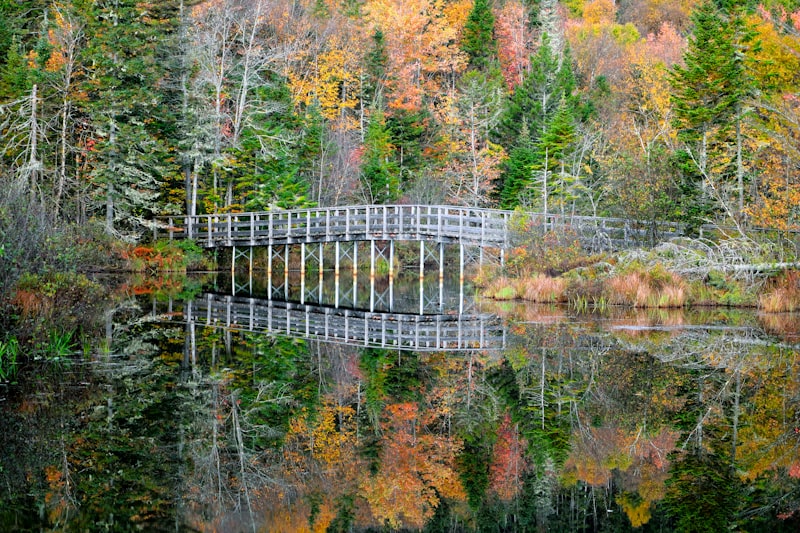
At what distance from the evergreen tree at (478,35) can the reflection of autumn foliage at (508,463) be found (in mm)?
47404

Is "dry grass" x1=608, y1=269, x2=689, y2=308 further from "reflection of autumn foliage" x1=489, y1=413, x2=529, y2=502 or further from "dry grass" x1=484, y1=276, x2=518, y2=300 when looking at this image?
"reflection of autumn foliage" x1=489, y1=413, x2=529, y2=502

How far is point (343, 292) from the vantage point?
28.5 meters

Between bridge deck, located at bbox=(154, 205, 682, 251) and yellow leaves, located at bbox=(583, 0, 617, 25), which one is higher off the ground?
yellow leaves, located at bbox=(583, 0, 617, 25)

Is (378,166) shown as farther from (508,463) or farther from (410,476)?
(410,476)

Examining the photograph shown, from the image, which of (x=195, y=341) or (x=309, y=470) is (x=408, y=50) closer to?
(x=195, y=341)

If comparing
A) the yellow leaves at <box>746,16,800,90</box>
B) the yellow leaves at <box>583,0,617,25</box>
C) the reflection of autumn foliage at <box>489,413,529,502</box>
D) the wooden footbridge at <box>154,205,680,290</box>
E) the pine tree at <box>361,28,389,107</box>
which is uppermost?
the yellow leaves at <box>583,0,617,25</box>

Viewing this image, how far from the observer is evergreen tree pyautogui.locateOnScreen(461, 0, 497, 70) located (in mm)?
54125

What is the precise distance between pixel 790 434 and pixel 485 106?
3788 centimetres

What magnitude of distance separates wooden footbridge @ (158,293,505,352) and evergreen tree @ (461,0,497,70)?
113 feet

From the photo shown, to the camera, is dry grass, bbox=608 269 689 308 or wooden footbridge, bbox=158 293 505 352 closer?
wooden footbridge, bbox=158 293 505 352

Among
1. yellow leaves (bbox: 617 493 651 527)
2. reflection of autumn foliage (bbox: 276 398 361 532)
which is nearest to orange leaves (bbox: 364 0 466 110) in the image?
reflection of autumn foliage (bbox: 276 398 361 532)

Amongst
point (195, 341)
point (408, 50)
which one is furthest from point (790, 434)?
point (408, 50)

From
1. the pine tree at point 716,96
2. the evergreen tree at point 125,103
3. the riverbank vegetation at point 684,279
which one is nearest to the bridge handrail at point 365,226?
the evergreen tree at point 125,103

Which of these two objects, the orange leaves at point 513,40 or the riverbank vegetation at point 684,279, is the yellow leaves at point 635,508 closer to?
the riverbank vegetation at point 684,279
